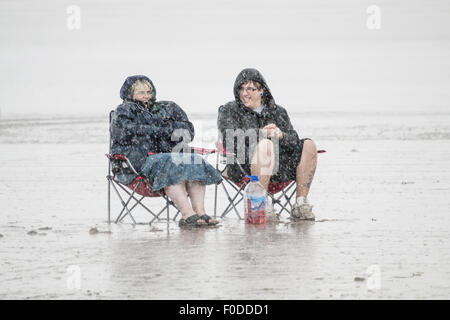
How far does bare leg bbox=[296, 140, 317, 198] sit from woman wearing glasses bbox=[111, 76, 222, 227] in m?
0.71

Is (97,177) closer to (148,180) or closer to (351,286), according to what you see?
(148,180)

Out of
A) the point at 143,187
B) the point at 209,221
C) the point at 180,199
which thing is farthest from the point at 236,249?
the point at 143,187

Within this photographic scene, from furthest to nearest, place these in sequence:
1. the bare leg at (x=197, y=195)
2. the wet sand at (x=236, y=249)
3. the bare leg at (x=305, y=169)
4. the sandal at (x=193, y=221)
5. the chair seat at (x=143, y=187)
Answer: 1. the bare leg at (x=305, y=169)
2. the chair seat at (x=143, y=187)
3. the bare leg at (x=197, y=195)
4. the sandal at (x=193, y=221)
5. the wet sand at (x=236, y=249)

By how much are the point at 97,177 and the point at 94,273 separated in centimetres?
709

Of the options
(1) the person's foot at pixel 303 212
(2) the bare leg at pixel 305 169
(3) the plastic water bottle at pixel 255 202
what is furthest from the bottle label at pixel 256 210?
(2) the bare leg at pixel 305 169

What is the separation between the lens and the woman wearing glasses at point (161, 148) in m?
8.02

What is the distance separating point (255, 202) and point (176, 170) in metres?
0.69

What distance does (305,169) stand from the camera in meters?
8.42

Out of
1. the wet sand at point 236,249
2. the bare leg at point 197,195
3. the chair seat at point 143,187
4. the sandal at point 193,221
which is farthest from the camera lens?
the chair seat at point 143,187

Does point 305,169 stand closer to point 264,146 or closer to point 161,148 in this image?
point 264,146

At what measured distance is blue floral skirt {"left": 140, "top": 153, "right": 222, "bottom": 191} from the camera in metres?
7.99

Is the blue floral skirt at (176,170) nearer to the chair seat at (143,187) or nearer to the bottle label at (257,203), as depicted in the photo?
the chair seat at (143,187)

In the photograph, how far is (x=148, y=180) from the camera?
8156 millimetres
